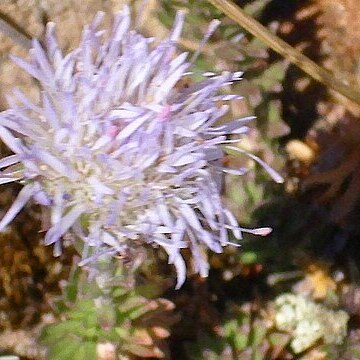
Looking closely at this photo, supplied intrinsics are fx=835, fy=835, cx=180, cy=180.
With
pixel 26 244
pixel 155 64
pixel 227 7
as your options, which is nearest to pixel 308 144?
pixel 227 7

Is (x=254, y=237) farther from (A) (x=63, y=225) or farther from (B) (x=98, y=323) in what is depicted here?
(A) (x=63, y=225)

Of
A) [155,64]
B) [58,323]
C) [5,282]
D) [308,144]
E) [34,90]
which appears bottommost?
[5,282]

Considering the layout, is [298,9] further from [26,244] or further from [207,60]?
[26,244]

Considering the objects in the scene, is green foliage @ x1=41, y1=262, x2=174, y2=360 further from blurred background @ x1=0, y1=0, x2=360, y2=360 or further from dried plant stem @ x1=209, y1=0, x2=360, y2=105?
dried plant stem @ x1=209, y1=0, x2=360, y2=105

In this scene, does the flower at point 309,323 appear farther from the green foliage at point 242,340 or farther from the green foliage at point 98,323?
the green foliage at point 98,323

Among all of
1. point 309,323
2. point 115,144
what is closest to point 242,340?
point 309,323

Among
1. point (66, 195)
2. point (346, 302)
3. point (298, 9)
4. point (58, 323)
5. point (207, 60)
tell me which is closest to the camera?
point (66, 195)
